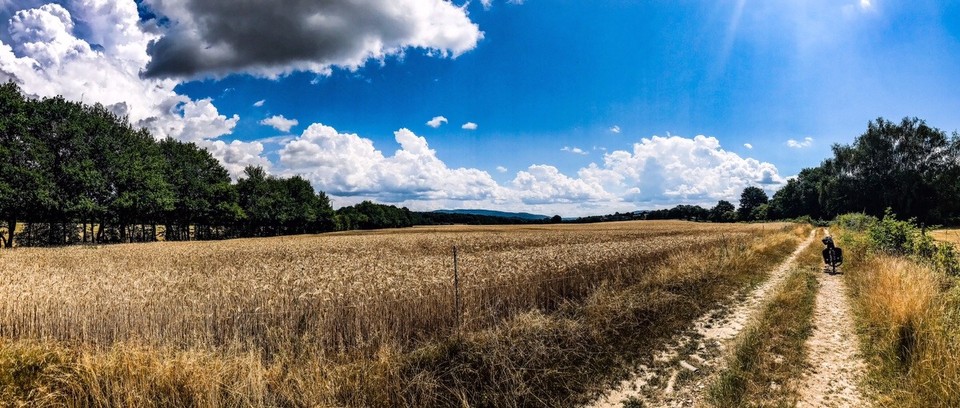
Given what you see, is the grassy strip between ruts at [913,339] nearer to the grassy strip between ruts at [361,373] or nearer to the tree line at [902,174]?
the grassy strip between ruts at [361,373]

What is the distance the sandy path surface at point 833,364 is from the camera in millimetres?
5910

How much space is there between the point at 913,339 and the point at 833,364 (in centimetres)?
127

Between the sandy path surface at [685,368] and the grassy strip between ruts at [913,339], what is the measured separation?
2.16 meters

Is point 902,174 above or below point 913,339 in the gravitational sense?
above

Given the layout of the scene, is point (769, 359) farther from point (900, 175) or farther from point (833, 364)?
point (900, 175)

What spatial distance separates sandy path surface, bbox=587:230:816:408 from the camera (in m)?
6.12

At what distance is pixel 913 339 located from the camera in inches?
271

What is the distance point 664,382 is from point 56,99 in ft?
170

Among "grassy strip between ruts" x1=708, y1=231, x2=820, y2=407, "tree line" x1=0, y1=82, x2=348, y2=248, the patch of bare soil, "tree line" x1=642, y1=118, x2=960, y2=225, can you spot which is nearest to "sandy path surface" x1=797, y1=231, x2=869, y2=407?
the patch of bare soil

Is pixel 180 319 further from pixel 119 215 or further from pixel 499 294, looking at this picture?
pixel 119 215

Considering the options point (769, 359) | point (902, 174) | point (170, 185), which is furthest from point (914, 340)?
point (902, 174)

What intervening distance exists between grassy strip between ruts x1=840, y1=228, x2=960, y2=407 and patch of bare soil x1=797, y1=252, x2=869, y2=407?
22cm

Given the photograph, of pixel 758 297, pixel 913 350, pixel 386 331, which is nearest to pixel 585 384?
pixel 386 331

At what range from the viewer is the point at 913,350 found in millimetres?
6578
